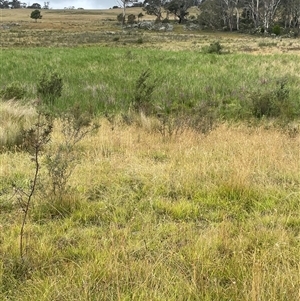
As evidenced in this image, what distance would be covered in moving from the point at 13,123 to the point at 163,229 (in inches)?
186

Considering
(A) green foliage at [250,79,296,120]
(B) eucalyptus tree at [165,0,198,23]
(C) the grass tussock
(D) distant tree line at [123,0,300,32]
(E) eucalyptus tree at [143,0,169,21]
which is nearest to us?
(C) the grass tussock

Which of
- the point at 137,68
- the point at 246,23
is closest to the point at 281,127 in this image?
the point at 137,68

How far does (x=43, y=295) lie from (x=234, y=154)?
386cm

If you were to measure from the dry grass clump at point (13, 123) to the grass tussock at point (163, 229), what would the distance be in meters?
0.65

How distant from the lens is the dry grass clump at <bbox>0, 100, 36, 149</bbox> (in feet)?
20.6

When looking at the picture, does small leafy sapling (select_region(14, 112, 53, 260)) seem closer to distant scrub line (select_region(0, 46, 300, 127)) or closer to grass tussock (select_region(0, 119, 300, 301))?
grass tussock (select_region(0, 119, 300, 301))

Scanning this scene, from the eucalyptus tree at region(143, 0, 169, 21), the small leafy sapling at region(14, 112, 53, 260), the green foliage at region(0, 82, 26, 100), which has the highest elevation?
the eucalyptus tree at region(143, 0, 169, 21)

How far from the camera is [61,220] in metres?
3.58

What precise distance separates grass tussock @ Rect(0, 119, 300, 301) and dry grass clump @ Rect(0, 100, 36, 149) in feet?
2.14

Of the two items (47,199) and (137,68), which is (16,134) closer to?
(47,199)

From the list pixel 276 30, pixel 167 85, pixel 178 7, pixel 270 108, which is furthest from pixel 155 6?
pixel 270 108

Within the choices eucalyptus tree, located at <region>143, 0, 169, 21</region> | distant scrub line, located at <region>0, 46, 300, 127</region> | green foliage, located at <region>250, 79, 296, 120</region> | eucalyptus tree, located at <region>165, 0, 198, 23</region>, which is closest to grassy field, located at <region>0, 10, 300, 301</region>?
green foliage, located at <region>250, 79, 296, 120</region>

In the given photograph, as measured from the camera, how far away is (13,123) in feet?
23.2

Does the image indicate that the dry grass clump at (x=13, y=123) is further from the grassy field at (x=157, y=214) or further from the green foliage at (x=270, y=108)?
the green foliage at (x=270, y=108)
